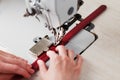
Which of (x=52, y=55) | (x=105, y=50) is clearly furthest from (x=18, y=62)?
(x=105, y=50)

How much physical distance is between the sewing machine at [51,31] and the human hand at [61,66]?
0.22 feet

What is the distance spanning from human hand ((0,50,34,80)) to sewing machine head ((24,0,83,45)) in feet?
0.66

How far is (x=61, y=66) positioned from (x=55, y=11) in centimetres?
23

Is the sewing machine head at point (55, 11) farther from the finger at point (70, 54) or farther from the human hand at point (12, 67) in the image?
the human hand at point (12, 67)

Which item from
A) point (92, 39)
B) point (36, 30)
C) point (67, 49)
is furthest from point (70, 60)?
point (36, 30)

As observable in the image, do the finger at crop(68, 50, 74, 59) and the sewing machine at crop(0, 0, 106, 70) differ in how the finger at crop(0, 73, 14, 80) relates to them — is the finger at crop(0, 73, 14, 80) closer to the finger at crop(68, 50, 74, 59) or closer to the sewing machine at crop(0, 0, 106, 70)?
the sewing machine at crop(0, 0, 106, 70)

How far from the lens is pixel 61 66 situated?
1.01 meters

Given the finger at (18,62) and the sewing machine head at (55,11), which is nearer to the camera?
the sewing machine head at (55,11)

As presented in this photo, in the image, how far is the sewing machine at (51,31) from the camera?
981mm

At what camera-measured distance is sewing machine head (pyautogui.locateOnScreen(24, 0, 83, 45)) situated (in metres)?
0.95

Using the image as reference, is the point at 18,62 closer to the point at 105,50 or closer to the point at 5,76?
the point at 5,76

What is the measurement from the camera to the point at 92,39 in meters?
1.21

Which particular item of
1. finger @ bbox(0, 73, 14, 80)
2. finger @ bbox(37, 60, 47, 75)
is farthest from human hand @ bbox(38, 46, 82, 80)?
finger @ bbox(0, 73, 14, 80)

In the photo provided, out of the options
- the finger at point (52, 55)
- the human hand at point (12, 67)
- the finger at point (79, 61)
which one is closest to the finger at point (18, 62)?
the human hand at point (12, 67)
